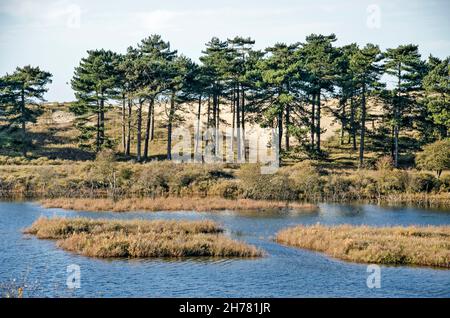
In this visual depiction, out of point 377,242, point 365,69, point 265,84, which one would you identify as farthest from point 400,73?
point 377,242

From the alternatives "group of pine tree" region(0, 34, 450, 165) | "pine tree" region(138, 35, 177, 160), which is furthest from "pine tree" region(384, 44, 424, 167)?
"pine tree" region(138, 35, 177, 160)

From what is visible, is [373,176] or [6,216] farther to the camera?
[373,176]

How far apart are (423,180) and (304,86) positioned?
73.1 feet

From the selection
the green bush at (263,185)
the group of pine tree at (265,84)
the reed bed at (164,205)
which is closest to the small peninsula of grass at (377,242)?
the reed bed at (164,205)

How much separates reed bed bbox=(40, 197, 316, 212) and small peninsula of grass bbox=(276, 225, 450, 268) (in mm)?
14750

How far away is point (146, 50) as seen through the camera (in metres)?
86.0

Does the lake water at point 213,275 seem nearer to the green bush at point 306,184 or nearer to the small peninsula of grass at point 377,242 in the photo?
the small peninsula of grass at point 377,242

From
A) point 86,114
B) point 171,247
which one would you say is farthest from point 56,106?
point 171,247

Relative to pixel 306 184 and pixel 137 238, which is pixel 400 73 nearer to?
pixel 306 184

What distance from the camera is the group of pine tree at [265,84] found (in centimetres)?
8038

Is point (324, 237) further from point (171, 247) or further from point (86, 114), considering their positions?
point (86, 114)

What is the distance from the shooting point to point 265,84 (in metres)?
82.1

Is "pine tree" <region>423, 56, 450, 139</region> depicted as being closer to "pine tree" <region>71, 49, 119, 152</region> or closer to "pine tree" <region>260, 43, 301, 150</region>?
"pine tree" <region>260, 43, 301, 150</region>
